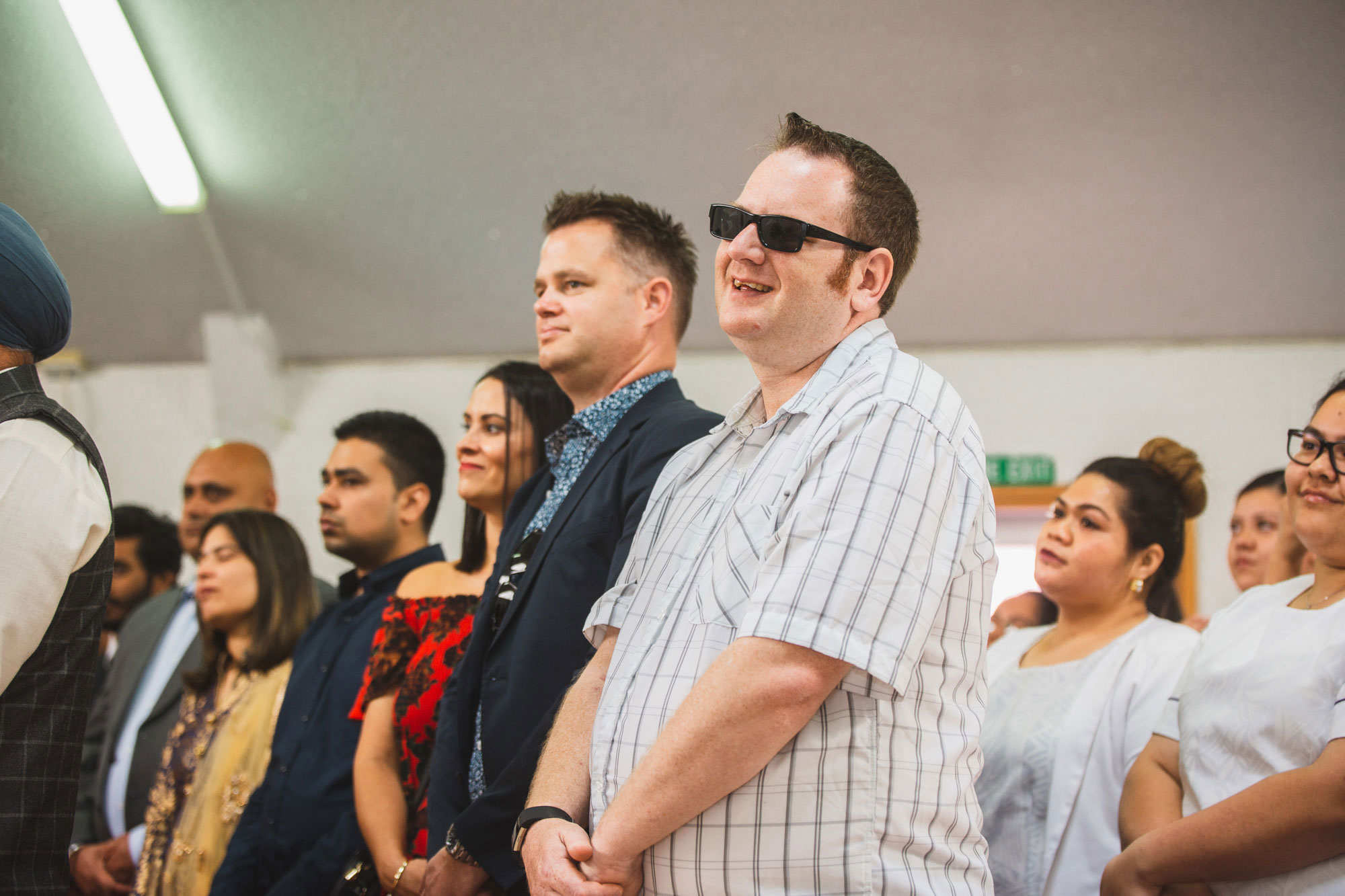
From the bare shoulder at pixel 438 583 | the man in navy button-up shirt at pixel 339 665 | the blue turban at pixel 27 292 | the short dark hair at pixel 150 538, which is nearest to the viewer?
the blue turban at pixel 27 292

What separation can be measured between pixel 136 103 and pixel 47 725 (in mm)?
3287

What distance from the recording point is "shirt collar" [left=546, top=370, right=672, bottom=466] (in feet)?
6.00

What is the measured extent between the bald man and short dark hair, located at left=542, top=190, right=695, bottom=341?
1.74 meters

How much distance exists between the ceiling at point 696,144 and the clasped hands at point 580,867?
2.44 meters

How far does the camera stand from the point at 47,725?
1.33 m

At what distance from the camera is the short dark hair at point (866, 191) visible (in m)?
1.28

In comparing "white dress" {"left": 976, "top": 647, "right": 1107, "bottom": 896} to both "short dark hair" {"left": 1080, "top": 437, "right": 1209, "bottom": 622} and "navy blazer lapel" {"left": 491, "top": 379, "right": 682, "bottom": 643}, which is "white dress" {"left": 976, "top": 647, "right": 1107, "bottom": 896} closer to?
"short dark hair" {"left": 1080, "top": 437, "right": 1209, "bottom": 622}

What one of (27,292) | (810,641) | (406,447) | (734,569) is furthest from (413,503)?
(810,641)

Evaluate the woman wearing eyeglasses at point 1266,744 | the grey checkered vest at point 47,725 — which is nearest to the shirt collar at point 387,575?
the grey checkered vest at point 47,725

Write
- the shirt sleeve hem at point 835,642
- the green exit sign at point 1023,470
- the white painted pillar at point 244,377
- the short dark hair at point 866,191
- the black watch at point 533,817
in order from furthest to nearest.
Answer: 1. the white painted pillar at point 244,377
2. the green exit sign at point 1023,470
3. the short dark hair at point 866,191
4. the black watch at point 533,817
5. the shirt sleeve hem at point 835,642

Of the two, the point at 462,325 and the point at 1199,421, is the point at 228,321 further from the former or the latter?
the point at 1199,421

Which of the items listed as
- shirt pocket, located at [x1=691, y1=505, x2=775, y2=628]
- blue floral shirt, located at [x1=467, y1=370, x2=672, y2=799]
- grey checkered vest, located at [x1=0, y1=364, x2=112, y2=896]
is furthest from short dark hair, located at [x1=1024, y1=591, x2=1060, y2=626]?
grey checkered vest, located at [x1=0, y1=364, x2=112, y2=896]

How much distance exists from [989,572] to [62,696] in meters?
1.17

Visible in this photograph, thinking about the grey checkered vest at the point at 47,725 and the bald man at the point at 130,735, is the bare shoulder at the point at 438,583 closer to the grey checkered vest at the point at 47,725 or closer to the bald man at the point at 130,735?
the grey checkered vest at the point at 47,725
